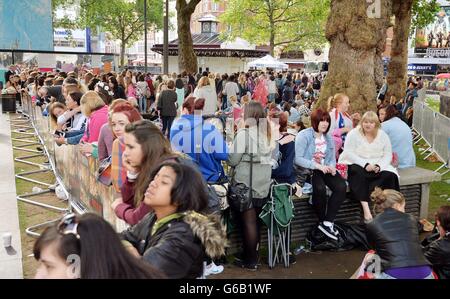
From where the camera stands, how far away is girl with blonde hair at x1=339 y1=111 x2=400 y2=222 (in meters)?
6.67

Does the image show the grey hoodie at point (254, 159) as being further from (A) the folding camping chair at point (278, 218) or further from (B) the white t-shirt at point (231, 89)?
(B) the white t-shirt at point (231, 89)

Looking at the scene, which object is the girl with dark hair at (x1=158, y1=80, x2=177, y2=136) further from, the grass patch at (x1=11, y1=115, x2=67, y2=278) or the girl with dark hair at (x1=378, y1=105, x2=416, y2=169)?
the girl with dark hair at (x1=378, y1=105, x2=416, y2=169)

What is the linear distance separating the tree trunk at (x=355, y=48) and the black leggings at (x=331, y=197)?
350 centimetres

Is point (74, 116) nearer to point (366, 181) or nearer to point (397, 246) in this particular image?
point (366, 181)

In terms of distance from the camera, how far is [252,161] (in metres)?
5.69

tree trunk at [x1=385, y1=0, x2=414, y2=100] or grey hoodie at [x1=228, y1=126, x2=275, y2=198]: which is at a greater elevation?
tree trunk at [x1=385, y1=0, x2=414, y2=100]

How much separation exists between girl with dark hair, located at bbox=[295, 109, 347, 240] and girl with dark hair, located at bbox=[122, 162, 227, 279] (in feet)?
12.1

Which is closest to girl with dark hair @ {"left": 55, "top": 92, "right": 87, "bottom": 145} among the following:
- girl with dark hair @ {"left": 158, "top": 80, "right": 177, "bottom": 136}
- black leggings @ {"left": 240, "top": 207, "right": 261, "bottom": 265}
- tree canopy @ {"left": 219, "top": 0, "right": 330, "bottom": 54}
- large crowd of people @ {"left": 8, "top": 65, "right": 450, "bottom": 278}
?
large crowd of people @ {"left": 8, "top": 65, "right": 450, "bottom": 278}

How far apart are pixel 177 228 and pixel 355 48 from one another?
7.66 meters

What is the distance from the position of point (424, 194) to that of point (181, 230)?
5.78m

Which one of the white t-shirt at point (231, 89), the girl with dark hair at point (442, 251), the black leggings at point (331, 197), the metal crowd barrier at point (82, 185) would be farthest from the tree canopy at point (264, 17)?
the girl with dark hair at point (442, 251)

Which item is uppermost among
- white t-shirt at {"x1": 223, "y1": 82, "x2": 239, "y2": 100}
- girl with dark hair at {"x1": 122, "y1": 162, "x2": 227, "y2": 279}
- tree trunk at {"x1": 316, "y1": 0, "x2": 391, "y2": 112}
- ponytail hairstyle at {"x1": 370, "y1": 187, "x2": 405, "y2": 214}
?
tree trunk at {"x1": 316, "y1": 0, "x2": 391, "y2": 112}

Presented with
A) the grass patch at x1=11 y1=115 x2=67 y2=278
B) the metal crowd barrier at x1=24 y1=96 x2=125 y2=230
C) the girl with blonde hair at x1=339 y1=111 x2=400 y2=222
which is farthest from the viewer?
the girl with blonde hair at x1=339 y1=111 x2=400 y2=222

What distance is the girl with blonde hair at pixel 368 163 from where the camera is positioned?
6.67 metres
